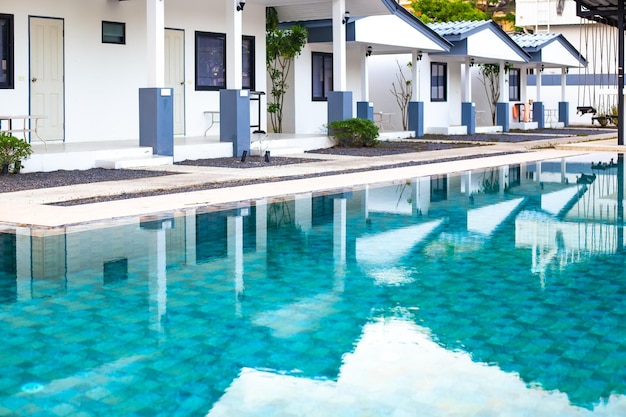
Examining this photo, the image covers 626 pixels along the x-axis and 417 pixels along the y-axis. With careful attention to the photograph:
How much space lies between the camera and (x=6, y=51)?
16422mm

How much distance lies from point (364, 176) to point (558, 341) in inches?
379

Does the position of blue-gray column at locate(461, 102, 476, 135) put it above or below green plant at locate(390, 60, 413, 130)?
below

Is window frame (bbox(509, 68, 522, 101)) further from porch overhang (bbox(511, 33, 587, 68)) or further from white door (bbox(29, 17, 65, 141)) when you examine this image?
white door (bbox(29, 17, 65, 141))

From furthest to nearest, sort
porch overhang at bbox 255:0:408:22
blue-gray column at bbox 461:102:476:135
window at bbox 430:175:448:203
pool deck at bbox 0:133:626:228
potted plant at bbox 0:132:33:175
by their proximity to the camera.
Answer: blue-gray column at bbox 461:102:476:135 < porch overhang at bbox 255:0:408:22 < potted plant at bbox 0:132:33:175 < window at bbox 430:175:448:203 < pool deck at bbox 0:133:626:228

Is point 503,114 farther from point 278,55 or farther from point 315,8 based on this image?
point 315,8

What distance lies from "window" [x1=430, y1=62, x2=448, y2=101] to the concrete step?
51.4ft

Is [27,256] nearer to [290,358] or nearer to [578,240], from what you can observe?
[290,358]

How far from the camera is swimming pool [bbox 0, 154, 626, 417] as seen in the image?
442 centimetres

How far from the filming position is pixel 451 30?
2900 cm

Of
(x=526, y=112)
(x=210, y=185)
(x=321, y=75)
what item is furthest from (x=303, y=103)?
(x=526, y=112)

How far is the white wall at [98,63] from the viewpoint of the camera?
656 inches

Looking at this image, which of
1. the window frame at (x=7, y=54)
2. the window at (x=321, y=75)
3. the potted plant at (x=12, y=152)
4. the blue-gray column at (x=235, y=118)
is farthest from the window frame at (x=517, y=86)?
the potted plant at (x=12, y=152)

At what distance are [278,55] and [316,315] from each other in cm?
1832

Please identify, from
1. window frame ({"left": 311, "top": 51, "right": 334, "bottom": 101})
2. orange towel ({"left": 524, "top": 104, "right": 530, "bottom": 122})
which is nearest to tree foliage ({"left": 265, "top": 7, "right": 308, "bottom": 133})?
window frame ({"left": 311, "top": 51, "right": 334, "bottom": 101})
